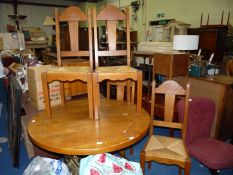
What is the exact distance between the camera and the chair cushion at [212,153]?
5.37ft

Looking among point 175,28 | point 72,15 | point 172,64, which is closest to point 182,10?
point 175,28

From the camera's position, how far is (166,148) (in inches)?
65.9

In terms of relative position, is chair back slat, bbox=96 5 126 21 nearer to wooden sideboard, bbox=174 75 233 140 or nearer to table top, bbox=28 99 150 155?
table top, bbox=28 99 150 155

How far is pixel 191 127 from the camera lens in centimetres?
188

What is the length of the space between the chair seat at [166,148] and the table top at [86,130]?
356 millimetres

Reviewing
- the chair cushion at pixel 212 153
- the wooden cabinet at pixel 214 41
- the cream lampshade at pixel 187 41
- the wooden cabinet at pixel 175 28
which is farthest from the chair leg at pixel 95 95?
the wooden cabinet at pixel 175 28

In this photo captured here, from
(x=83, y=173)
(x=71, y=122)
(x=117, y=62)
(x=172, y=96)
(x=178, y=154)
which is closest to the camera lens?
(x=83, y=173)

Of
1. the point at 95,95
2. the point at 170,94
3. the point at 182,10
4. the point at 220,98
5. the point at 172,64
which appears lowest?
the point at 220,98

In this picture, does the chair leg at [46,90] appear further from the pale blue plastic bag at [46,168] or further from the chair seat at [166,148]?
the chair seat at [166,148]

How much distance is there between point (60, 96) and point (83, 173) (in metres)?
0.87

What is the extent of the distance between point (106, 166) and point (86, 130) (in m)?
0.26

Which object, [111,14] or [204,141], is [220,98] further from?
[111,14]

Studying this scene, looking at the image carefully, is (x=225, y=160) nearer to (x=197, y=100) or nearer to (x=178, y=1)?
(x=197, y=100)

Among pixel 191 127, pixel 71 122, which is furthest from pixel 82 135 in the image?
pixel 191 127
